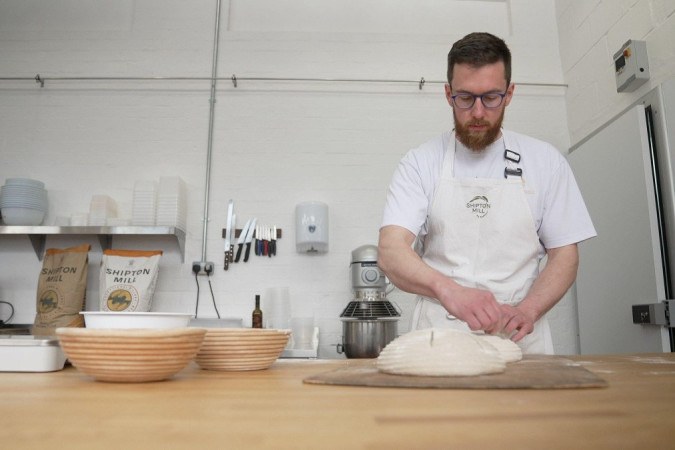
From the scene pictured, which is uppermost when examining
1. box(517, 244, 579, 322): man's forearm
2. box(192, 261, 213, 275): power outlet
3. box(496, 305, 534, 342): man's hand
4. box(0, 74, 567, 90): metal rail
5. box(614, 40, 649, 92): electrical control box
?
box(0, 74, 567, 90): metal rail

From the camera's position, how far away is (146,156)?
11.5 ft

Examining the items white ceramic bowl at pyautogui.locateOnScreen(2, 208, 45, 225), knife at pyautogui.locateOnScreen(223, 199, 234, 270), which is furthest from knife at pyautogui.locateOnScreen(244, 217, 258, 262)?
white ceramic bowl at pyautogui.locateOnScreen(2, 208, 45, 225)

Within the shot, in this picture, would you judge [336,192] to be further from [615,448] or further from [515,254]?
[615,448]

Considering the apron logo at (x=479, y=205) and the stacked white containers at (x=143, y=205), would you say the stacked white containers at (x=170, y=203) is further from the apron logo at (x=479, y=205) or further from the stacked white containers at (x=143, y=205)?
the apron logo at (x=479, y=205)

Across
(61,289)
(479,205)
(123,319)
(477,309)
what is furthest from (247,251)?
(123,319)

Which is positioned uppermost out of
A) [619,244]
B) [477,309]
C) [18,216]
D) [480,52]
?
[480,52]

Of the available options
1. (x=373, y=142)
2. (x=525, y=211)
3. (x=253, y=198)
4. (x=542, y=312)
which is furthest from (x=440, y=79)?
(x=542, y=312)

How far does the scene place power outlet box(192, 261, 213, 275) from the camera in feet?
10.8

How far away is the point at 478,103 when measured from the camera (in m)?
1.65

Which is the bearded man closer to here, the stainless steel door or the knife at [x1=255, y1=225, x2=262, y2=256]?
the stainless steel door

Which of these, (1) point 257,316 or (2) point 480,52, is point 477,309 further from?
(1) point 257,316

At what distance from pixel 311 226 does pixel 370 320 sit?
2.54 feet

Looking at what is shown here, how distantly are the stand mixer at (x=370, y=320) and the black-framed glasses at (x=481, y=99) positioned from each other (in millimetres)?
1369

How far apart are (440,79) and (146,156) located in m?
2.12
